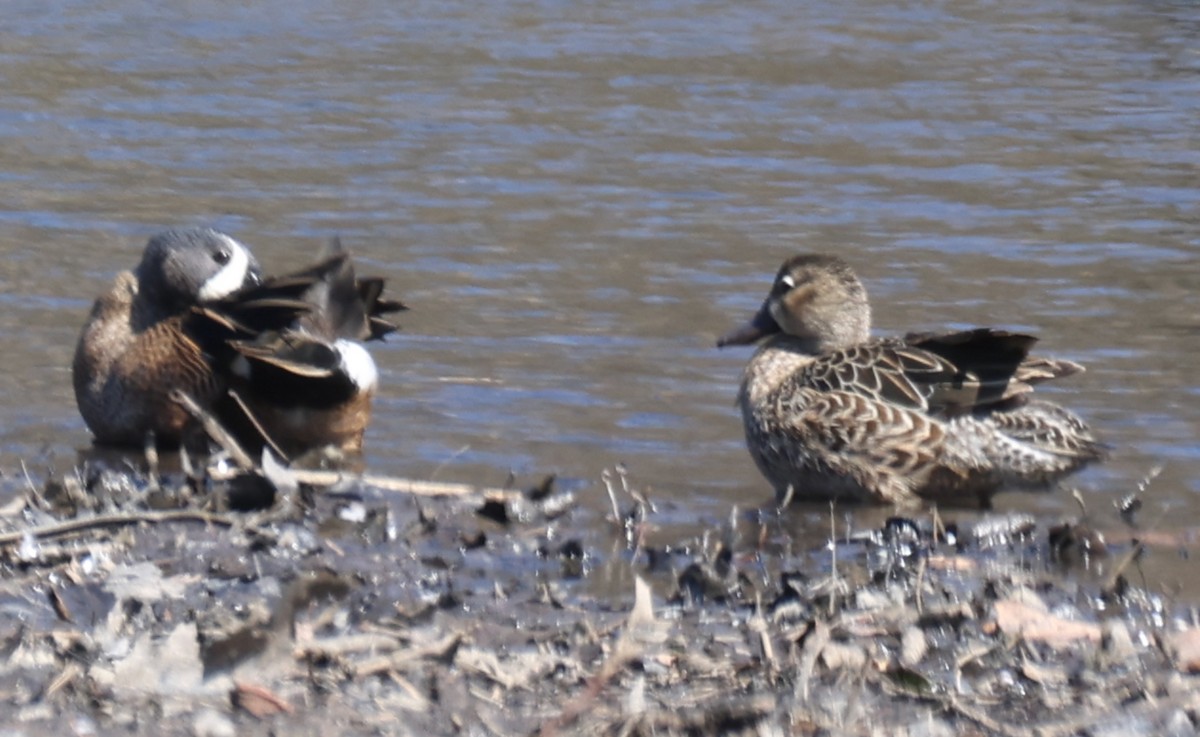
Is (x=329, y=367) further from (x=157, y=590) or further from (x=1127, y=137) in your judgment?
(x=1127, y=137)

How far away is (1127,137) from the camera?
41.5 feet

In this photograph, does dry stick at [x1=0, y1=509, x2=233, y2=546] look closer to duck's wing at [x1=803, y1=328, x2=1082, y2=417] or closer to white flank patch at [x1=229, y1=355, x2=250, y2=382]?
white flank patch at [x1=229, y1=355, x2=250, y2=382]

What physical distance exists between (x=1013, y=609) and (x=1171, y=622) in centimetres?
49

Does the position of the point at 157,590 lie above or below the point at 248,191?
above

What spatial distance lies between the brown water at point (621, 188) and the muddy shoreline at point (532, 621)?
2.31 ft

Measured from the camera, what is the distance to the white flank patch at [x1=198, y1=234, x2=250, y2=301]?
23.8 feet

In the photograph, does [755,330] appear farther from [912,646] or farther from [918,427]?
[912,646]

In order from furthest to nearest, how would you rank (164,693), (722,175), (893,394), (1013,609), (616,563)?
(722,175)
(893,394)
(616,563)
(1013,609)
(164,693)

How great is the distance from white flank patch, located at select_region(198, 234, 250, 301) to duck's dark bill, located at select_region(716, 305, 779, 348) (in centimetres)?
177

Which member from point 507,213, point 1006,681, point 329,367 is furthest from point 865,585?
point 507,213

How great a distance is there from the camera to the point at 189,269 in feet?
23.6

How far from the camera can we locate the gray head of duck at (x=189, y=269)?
23.6ft

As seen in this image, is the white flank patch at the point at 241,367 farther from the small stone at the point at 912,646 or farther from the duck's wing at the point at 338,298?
the small stone at the point at 912,646

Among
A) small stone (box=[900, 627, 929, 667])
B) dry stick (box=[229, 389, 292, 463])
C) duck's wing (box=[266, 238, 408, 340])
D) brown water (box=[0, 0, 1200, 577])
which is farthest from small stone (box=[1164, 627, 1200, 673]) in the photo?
duck's wing (box=[266, 238, 408, 340])
